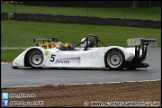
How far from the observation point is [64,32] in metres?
33.2

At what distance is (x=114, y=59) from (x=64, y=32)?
62.1 ft

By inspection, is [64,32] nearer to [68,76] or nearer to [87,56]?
[87,56]

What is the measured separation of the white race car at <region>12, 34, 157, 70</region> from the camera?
14.4 meters

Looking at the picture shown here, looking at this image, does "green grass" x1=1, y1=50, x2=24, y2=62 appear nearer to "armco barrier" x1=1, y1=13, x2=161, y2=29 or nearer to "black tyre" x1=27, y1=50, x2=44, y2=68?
"black tyre" x1=27, y1=50, x2=44, y2=68

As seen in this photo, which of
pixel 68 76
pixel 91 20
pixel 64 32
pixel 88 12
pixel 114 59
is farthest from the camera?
pixel 88 12

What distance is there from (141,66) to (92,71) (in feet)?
5.08

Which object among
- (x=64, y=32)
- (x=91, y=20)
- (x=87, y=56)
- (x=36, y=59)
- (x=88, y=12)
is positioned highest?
(x=88, y=12)

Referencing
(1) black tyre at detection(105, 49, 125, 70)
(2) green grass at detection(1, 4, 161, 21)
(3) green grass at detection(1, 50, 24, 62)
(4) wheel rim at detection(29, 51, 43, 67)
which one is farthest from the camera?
(2) green grass at detection(1, 4, 161, 21)

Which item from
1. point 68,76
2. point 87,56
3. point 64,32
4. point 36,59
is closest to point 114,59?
point 87,56

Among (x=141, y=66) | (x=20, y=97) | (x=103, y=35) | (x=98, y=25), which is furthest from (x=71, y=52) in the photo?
(x=98, y=25)

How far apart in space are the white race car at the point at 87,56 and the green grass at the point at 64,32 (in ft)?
37.1

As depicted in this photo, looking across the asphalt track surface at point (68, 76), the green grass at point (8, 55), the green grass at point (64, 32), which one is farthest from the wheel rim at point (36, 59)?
the green grass at point (64, 32)

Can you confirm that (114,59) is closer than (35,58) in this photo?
Yes

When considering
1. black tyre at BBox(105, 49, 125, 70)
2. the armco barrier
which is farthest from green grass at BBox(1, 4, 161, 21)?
black tyre at BBox(105, 49, 125, 70)
